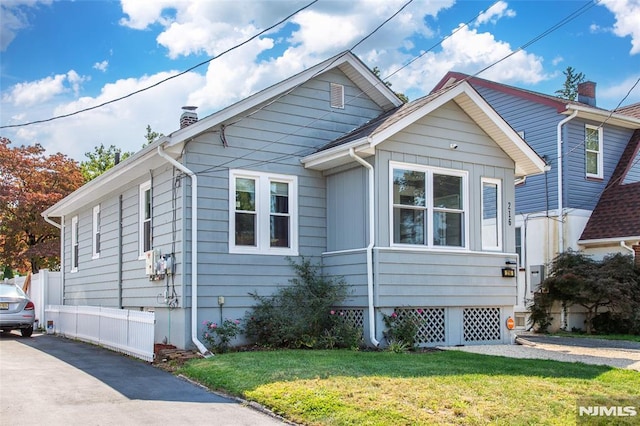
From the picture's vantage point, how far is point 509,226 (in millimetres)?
14227

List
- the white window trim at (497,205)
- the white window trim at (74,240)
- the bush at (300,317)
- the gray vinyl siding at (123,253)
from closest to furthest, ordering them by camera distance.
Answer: the bush at (300,317), the gray vinyl siding at (123,253), the white window trim at (497,205), the white window trim at (74,240)

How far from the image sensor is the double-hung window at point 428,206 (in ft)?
42.2

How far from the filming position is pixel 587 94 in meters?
21.9

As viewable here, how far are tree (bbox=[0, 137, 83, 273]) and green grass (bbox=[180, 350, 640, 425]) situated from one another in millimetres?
18963

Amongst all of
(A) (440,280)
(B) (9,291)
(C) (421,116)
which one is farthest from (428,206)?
(B) (9,291)

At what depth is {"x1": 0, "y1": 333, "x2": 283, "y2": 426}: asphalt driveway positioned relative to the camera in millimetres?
7047

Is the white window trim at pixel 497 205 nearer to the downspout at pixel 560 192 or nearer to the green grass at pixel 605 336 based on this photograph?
the green grass at pixel 605 336

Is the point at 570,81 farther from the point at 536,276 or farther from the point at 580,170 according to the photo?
the point at 536,276

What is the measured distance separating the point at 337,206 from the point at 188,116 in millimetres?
3664

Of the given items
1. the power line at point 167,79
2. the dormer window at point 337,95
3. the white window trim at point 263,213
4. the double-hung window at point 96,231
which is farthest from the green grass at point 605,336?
the double-hung window at point 96,231

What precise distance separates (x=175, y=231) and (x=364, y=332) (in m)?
4.08

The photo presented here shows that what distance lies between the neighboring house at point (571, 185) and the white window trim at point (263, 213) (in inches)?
291

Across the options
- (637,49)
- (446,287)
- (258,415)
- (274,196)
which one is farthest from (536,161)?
(258,415)

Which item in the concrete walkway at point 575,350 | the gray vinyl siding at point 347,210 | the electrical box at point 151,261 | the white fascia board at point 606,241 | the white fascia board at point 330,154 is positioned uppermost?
the white fascia board at point 330,154
